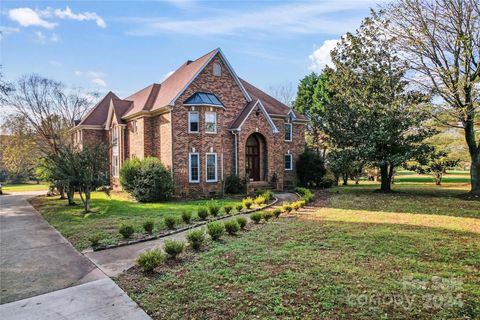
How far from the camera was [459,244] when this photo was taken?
787cm

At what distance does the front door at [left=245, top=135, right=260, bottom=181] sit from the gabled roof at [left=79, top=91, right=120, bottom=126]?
52.6 feet

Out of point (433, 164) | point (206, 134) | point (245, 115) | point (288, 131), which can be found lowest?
point (433, 164)

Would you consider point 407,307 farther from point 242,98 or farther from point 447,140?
point 447,140

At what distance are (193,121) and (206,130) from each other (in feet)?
3.57

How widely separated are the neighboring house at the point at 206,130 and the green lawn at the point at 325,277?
38.3 ft

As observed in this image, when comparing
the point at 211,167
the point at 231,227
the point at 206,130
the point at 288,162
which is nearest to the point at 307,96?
the point at 288,162

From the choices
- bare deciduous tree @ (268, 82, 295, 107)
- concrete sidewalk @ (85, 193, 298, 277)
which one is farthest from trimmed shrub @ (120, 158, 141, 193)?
bare deciduous tree @ (268, 82, 295, 107)

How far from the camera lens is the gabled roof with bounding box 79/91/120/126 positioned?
1174 inches

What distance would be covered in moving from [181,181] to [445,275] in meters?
16.6

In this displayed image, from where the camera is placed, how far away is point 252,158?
2388 centimetres

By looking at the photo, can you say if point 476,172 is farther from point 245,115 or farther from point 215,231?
point 215,231

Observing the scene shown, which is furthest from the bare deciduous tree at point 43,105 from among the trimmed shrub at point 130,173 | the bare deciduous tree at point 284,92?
the bare deciduous tree at point 284,92

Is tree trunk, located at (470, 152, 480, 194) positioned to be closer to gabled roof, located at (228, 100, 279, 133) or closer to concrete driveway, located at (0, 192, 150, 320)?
gabled roof, located at (228, 100, 279, 133)

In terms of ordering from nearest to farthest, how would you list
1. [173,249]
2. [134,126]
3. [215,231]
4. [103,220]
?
[173,249], [215,231], [103,220], [134,126]
